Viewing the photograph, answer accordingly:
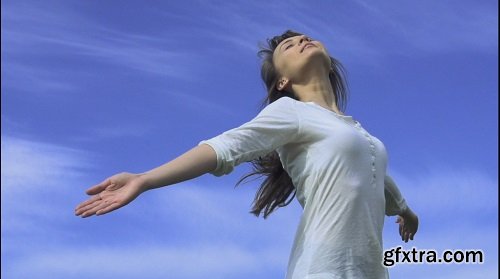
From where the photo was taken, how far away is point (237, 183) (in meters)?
4.42

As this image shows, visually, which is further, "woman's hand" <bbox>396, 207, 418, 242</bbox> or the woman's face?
"woman's hand" <bbox>396, 207, 418, 242</bbox>

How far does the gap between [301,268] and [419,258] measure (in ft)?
4.10

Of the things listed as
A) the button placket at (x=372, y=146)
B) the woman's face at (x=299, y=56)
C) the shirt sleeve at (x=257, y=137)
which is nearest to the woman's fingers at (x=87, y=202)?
the shirt sleeve at (x=257, y=137)

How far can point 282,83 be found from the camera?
4.35 m

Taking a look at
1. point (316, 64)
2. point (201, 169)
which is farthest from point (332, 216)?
point (316, 64)

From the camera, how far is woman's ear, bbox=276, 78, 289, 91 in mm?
4324

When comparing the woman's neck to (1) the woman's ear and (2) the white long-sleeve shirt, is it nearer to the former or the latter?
(1) the woman's ear

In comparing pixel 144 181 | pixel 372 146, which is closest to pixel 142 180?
pixel 144 181

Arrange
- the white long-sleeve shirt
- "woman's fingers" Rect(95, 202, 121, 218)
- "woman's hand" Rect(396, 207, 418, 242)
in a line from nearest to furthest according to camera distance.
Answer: "woman's fingers" Rect(95, 202, 121, 218) < the white long-sleeve shirt < "woman's hand" Rect(396, 207, 418, 242)

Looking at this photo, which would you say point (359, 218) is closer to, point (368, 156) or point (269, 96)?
point (368, 156)

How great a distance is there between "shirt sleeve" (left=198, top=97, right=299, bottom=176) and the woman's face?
0.47 m

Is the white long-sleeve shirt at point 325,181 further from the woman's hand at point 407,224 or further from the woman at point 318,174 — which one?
the woman's hand at point 407,224

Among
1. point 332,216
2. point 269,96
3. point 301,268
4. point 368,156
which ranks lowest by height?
point 301,268

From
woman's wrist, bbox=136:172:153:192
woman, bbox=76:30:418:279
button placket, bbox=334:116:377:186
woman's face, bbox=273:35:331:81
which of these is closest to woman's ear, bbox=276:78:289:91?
woman's face, bbox=273:35:331:81
